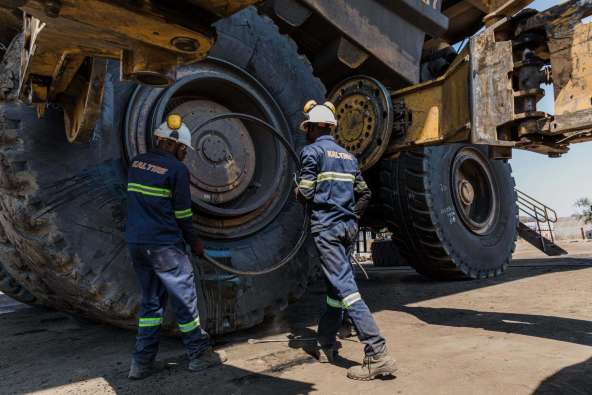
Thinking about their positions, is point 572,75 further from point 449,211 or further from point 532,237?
point 532,237

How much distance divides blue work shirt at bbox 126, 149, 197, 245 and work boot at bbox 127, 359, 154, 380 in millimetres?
562

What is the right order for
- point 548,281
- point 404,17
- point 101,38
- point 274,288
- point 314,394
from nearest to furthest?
1. point 101,38
2. point 314,394
3. point 274,288
4. point 404,17
5. point 548,281

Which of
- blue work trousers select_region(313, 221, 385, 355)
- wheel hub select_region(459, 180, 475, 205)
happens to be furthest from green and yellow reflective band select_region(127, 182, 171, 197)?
wheel hub select_region(459, 180, 475, 205)

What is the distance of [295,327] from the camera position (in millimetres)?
2871

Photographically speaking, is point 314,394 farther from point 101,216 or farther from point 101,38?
point 101,38

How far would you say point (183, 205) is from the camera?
7.07ft

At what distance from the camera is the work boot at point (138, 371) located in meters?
1.95

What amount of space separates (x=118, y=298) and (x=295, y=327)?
1.23 m

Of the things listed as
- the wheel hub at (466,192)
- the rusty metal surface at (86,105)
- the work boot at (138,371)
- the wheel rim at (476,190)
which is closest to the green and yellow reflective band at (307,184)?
the rusty metal surface at (86,105)

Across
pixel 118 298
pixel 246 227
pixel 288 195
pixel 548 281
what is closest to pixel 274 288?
pixel 246 227

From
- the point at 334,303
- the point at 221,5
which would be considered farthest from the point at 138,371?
the point at 221,5

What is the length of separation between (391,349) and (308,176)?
3.44ft

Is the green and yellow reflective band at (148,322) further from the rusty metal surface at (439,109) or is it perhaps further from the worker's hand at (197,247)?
the rusty metal surface at (439,109)

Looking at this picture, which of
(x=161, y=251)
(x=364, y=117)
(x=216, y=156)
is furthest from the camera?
(x=364, y=117)
